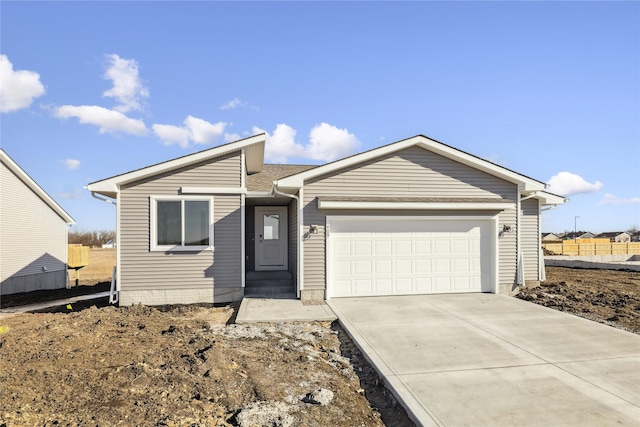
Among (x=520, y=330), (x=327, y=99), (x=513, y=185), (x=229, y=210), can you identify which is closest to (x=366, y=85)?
(x=327, y=99)

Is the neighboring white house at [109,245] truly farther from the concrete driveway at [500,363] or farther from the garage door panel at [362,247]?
the concrete driveway at [500,363]

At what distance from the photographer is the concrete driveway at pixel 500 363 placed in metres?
3.64

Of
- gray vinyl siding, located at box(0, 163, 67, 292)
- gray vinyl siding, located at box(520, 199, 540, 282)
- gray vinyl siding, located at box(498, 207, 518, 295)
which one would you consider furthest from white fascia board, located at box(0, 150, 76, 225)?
gray vinyl siding, located at box(520, 199, 540, 282)

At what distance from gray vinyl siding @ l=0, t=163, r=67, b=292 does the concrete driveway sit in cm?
1353

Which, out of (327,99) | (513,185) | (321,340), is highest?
(327,99)

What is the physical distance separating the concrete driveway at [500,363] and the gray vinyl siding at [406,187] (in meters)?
1.82

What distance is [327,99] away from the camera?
12422 mm

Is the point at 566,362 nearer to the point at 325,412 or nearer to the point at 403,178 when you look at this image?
the point at 325,412

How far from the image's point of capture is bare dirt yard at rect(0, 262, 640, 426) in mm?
3566

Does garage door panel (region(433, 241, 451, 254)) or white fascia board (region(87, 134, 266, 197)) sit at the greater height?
white fascia board (region(87, 134, 266, 197))

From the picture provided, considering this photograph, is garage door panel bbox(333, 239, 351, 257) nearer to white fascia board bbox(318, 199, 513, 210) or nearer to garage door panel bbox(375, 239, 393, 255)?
garage door panel bbox(375, 239, 393, 255)

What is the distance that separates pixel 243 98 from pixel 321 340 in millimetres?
9488

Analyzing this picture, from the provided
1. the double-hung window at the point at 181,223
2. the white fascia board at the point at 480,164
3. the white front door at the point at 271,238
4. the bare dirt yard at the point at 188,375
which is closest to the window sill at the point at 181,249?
the double-hung window at the point at 181,223

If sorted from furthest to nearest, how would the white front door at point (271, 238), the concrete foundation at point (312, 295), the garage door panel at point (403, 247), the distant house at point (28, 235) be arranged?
1. the distant house at point (28, 235)
2. the white front door at point (271, 238)
3. the garage door panel at point (403, 247)
4. the concrete foundation at point (312, 295)
